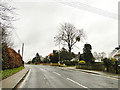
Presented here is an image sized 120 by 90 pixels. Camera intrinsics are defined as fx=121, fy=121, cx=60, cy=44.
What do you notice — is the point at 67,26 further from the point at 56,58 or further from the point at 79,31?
the point at 56,58

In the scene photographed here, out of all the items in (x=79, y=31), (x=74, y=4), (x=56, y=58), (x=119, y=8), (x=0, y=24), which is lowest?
(x=56, y=58)

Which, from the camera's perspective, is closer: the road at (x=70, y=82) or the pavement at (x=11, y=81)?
the pavement at (x=11, y=81)

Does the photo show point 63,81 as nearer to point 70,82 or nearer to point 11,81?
point 70,82

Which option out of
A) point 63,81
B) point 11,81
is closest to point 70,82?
point 63,81

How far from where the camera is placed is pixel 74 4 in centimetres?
680

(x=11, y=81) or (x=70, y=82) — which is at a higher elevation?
(x=11, y=81)

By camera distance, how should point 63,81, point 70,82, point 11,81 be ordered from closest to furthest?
point 11,81 → point 70,82 → point 63,81

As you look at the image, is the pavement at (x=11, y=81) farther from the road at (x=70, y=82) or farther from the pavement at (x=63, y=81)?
the road at (x=70, y=82)

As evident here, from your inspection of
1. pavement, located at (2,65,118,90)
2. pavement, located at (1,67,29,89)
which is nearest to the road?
pavement, located at (2,65,118,90)

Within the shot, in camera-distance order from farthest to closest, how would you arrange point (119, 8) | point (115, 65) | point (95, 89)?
point (115, 65) → point (119, 8) → point (95, 89)

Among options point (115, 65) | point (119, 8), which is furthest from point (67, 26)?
point (119, 8)

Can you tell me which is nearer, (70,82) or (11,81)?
(11,81)

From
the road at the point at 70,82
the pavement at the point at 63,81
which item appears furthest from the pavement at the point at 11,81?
the road at the point at 70,82

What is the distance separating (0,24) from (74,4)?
19.4 ft
